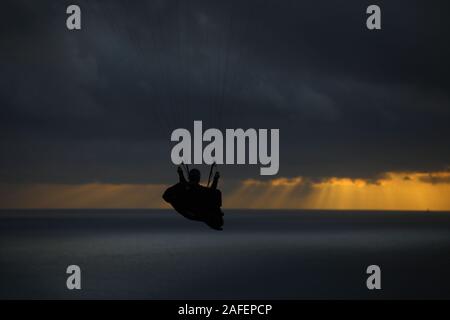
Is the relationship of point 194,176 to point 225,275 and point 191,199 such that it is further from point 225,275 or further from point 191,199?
point 225,275

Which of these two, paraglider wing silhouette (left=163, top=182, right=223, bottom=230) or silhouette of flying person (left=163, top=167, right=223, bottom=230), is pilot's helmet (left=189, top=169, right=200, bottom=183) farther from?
paraglider wing silhouette (left=163, top=182, right=223, bottom=230)

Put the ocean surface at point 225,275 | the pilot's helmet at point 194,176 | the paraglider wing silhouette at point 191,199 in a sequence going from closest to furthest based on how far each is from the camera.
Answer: the pilot's helmet at point 194,176 < the paraglider wing silhouette at point 191,199 < the ocean surface at point 225,275

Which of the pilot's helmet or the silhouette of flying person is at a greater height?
the pilot's helmet

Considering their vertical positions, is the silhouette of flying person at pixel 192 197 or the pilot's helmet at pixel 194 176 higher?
the pilot's helmet at pixel 194 176

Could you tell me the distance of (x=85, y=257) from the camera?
11906cm

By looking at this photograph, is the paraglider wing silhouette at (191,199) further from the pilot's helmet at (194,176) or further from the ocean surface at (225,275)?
the ocean surface at (225,275)

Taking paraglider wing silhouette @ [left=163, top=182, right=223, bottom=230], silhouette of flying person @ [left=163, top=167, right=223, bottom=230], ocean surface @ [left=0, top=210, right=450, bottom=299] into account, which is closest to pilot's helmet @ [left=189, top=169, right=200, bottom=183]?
silhouette of flying person @ [left=163, top=167, right=223, bottom=230]

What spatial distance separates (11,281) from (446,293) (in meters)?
60.3

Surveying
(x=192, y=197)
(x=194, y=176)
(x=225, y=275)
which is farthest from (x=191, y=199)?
(x=225, y=275)

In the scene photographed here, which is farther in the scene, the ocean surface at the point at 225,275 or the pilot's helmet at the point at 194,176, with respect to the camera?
the ocean surface at the point at 225,275

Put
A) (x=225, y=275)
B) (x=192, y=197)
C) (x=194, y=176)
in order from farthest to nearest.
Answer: (x=225, y=275), (x=192, y=197), (x=194, y=176)

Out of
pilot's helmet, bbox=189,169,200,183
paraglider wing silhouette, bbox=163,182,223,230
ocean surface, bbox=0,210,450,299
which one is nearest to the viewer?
pilot's helmet, bbox=189,169,200,183

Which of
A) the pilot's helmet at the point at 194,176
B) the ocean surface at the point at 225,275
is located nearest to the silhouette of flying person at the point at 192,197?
the pilot's helmet at the point at 194,176
